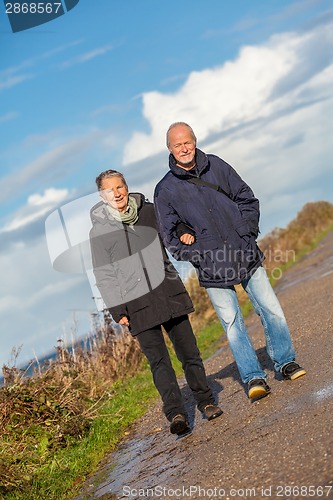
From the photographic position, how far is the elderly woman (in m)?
7.59

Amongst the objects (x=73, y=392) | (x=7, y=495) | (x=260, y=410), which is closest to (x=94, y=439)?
(x=73, y=392)

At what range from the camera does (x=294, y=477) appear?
5.18m

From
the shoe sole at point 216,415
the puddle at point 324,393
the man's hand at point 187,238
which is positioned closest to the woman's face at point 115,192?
the man's hand at point 187,238

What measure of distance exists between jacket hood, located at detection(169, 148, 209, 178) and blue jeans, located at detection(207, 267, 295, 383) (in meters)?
1.07

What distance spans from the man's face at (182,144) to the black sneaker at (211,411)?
2184 millimetres

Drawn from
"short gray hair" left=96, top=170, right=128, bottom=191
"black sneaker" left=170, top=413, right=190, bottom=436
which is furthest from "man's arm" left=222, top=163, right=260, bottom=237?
"black sneaker" left=170, top=413, right=190, bottom=436

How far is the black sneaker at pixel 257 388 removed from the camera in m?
7.67

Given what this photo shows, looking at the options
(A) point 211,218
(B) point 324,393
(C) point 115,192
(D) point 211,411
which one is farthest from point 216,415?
(C) point 115,192

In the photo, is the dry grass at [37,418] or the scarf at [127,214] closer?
the scarf at [127,214]

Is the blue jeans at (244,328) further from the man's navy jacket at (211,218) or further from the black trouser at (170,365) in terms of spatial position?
the black trouser at (170,365)

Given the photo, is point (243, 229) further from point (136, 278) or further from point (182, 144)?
point (136, 278)

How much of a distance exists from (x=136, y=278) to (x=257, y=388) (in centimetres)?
145

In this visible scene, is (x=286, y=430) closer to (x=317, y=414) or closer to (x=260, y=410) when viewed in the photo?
(x=317, y=414)

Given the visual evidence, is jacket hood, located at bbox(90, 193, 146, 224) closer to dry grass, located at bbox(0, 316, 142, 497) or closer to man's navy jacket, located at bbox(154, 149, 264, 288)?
man's navy jacket, located at bbox(154, 149, 264, 288)
